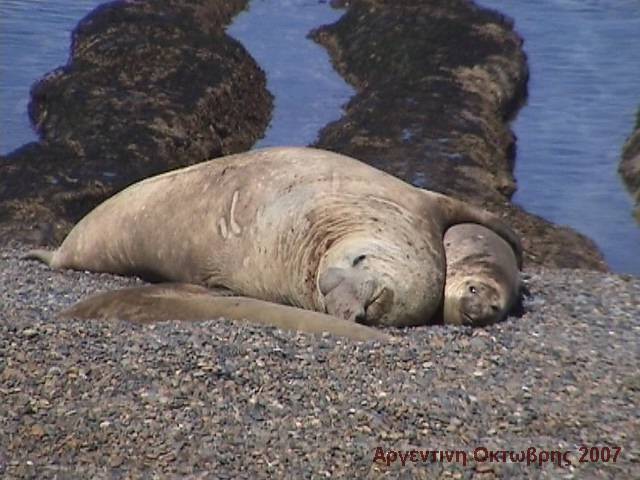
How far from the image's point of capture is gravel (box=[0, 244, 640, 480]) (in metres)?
5.42

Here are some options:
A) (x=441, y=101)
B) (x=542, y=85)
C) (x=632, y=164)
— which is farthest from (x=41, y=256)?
(x=542, y=85)

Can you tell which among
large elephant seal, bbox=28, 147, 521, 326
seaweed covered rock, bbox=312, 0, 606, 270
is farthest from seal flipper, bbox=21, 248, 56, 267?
seaweed covered rock, bbox=312, 0, 606, 270

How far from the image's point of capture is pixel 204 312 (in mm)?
7633

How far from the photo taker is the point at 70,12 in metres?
20.6

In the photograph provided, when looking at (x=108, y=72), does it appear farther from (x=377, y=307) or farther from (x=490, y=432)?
(x=490, y=432)

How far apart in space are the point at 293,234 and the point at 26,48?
35.8 ft

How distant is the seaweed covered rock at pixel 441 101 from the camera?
506 inches

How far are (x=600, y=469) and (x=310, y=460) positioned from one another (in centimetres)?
104

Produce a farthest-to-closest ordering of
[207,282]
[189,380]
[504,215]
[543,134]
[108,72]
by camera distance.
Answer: [108,72] → [543,134] → [504,215] → [207,282] → [189,380]

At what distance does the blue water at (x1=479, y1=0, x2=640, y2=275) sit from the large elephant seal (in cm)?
363

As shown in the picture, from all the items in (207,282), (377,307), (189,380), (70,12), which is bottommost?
(70,12)

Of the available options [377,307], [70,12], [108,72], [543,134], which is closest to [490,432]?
[377,307]

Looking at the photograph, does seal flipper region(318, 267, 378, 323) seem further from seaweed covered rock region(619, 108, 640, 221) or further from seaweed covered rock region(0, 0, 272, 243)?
seaweed covered rock region(619, 108, 640, 221)

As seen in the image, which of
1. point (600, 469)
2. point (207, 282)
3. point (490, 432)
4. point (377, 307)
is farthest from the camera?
point (207, 282)
